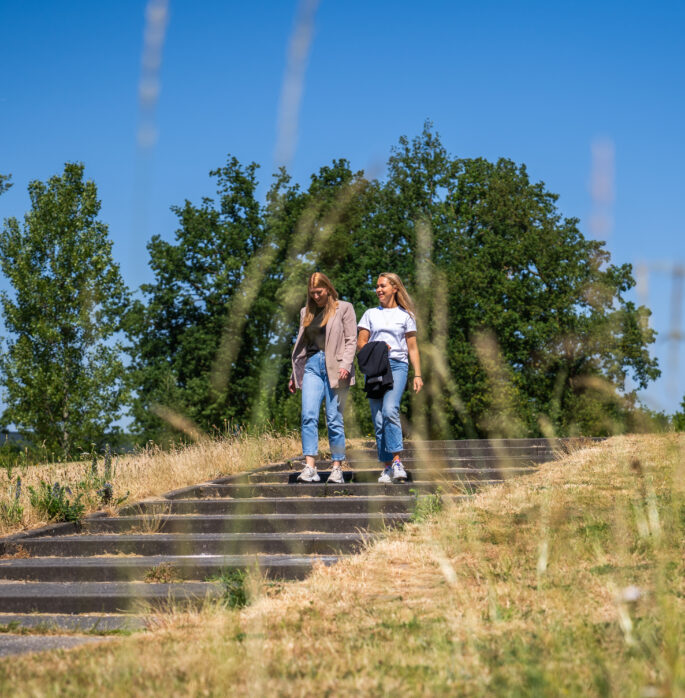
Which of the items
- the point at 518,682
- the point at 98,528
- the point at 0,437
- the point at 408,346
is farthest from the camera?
the point at 0,437

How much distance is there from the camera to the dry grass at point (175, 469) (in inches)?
339

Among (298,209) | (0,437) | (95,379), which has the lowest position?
(0,437)

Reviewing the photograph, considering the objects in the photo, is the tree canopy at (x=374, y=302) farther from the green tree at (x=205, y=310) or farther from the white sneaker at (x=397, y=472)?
the white sneaker at (x=397, y=472)

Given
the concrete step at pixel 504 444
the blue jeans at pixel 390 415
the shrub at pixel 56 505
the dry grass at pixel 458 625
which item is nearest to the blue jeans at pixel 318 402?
the blue jeans at pixel 390 415

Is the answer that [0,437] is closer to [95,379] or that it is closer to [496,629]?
[95,379]

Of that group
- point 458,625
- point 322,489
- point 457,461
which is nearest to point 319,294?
point 322,489

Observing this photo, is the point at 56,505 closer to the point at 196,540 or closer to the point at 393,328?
the point at 196,540

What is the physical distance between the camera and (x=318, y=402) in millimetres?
8867

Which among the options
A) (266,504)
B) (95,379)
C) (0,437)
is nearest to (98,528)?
(266,504)

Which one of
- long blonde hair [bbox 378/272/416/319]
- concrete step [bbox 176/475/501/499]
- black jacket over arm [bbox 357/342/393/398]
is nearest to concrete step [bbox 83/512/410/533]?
concrete step [bbox 176/475/501/499]

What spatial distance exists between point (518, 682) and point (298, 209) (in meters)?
36.5

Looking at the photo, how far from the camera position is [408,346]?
895 cm

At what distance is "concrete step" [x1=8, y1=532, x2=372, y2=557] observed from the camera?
655 centimetres

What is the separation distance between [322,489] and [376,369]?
137 cm
